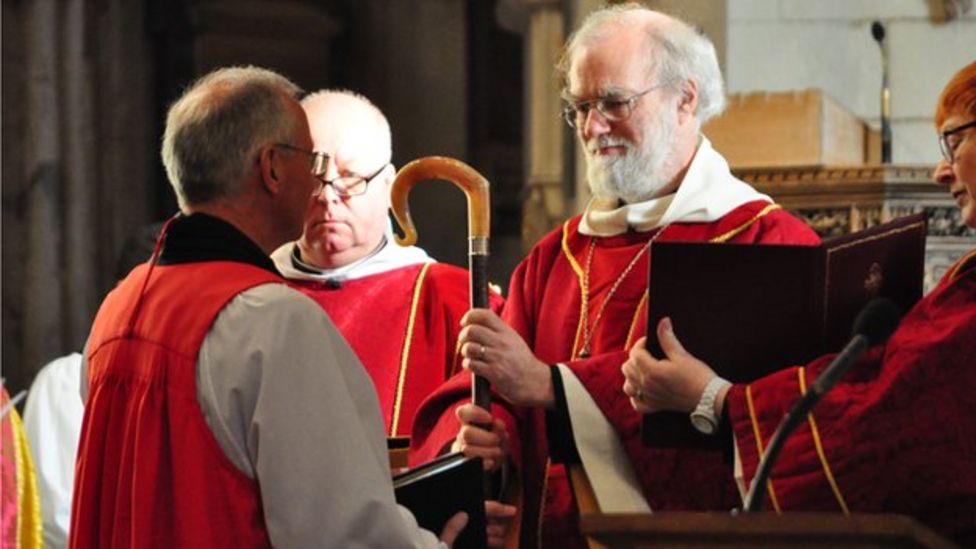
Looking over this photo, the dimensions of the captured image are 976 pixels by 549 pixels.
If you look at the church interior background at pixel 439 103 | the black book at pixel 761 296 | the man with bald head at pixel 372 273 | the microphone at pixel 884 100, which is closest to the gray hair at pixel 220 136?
the black book at pixel 761 296

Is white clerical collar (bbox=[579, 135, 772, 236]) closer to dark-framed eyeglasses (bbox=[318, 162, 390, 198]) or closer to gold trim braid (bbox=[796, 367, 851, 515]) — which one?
dark-framed eyeglasses (bbox=[318, 162, 390, 198])

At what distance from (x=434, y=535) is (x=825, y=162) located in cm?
304

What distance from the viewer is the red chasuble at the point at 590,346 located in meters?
5.23

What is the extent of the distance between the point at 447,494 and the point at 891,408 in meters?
0.89

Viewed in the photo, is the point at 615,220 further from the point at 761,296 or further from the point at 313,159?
the point at 313,159

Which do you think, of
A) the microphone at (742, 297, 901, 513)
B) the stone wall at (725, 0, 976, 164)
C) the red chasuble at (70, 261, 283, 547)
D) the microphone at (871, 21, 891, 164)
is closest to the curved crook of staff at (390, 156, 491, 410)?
the red chasuble at (70, 261, 283, 547)

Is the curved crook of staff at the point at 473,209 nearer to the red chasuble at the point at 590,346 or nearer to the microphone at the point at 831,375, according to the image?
the red chasuble at the point at 590,346

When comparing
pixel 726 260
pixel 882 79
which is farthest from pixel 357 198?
pixel 882 79

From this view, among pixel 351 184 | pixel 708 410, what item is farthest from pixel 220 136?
pixel 351 184

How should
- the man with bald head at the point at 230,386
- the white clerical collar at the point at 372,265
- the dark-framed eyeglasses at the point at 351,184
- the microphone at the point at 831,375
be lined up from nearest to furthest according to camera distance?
the microphone at the point at 831,375 → the man with bald head at the point at 230,386 → the dark-framed eyeglasses at the point at 351,184 → the white clerical collar at the point at 372,265

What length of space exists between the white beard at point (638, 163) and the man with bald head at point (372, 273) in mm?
659

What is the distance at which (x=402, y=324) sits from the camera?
6340mm

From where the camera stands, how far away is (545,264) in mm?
5793

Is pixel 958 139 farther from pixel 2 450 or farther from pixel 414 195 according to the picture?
pixel 414 195
